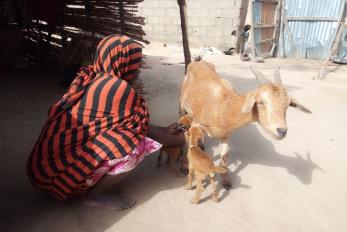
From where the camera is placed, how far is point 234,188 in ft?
10.8

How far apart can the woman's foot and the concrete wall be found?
969cm

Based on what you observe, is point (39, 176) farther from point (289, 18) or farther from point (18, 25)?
point (289, 18)

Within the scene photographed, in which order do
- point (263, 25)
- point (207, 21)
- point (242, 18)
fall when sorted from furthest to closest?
point (207, 21), point (242, 18), point (263, 25)

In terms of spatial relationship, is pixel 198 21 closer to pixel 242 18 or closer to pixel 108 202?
pixel 242 18

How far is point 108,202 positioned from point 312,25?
10.2m

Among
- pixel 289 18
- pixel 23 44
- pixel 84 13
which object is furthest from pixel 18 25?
pixel 289 18

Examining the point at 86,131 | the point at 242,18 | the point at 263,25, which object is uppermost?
Answer: the point at 242,18

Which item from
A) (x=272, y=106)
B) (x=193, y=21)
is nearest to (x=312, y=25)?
(x=193, y=21)

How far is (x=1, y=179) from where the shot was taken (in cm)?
327

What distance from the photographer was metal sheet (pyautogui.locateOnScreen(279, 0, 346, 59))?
10.2 meters

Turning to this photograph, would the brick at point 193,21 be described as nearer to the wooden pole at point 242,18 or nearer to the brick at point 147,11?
the wooden pole at point 242,18

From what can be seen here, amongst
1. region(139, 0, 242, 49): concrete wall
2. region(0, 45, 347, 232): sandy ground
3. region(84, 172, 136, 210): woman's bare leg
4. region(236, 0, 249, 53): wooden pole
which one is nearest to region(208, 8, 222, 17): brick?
region(139, 0, 242, 49): concrete wall

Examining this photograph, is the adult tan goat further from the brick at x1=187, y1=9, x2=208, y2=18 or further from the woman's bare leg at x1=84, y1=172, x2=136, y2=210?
the brick at x1=187, y1=9, x2=208, y2=18

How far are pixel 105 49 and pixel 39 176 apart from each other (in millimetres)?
1214
